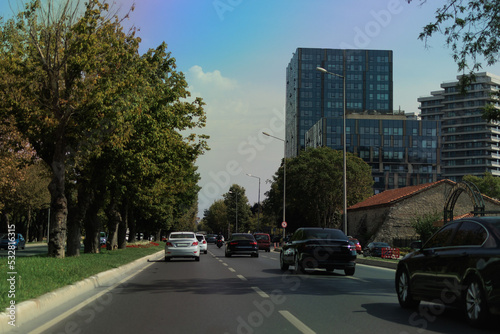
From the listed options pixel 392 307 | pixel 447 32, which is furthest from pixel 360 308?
pixel 447 32

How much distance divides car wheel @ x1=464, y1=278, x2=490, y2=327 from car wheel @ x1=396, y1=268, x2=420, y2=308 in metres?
1.79

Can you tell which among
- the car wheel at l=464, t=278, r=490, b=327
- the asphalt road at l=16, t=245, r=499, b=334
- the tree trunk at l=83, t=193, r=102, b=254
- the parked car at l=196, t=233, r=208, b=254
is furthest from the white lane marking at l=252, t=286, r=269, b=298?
the parked car at l=196, t=233, r=208, b=254

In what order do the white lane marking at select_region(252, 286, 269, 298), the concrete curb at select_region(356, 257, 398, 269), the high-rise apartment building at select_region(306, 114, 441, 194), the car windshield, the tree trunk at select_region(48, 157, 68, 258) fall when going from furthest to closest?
the high-rise apartment building at select_region(306, 114, 441, 194), the car windshield, the concrete curb at select_region(356, 257, 398, 269), the tree trunk at select_region(48, 157, 68, 258), the white lane marking at select_region(252, 286, 269, 298)

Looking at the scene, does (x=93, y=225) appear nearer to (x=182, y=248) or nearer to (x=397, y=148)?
(x=182, y=248)

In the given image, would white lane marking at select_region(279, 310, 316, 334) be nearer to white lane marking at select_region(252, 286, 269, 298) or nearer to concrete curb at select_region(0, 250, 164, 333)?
white lane marking at select_region(252, 286, 269, 298)

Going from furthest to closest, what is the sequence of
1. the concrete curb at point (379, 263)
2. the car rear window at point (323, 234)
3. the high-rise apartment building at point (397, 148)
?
the high-rise apartment building at point (397, 148), the concrete curb at point (379, 263), the car rear window at point (323, 234)

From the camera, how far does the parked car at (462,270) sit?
7.15m

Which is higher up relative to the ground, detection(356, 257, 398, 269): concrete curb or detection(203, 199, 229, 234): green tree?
detection(203, 199, 229, 234): green tree

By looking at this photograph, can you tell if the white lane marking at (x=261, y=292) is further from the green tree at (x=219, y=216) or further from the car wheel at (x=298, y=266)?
the green tree at (x=219, y=216)

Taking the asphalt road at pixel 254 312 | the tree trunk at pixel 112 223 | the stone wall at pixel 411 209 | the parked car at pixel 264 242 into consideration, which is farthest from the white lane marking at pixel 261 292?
the stone wall at pixel 411 209

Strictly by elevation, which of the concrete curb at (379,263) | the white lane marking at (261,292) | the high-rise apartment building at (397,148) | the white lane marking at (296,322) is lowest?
the concrete curb at (379,263)

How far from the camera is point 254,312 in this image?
8.87m

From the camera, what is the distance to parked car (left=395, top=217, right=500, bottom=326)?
A: 715 cm

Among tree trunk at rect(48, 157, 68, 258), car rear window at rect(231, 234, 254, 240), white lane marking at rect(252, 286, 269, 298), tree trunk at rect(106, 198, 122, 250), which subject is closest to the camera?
white lane marking at rect(252, 286, 269, 298)
